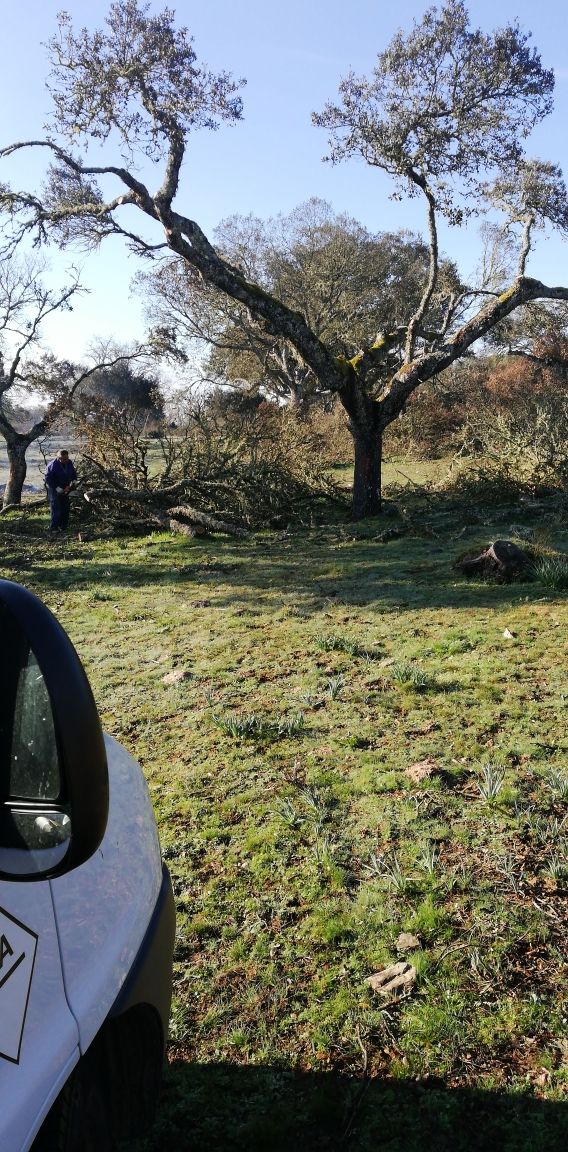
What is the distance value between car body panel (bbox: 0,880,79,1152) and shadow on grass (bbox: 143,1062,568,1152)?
113cm

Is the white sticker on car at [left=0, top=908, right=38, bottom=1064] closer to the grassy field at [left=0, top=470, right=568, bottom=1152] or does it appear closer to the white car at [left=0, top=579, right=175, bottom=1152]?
the white car at [left=0, top=579, right=175, bottom=1152]

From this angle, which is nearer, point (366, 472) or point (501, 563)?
point (501, 563)

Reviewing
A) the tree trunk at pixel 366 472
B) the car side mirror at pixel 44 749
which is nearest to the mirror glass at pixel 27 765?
the car side mirror at pixel 44 749

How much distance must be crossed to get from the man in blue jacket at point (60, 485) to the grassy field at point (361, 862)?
7165 millimetres

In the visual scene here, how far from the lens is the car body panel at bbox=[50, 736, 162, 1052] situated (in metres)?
1.40

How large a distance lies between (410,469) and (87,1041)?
19.5 meters

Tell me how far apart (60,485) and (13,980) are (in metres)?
13.3

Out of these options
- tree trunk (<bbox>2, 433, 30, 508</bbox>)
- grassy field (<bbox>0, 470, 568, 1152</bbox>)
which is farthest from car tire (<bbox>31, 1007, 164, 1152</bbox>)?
tree trunk (<bbox>2, 433, 30, 508</bbox>)

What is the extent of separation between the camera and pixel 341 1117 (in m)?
2.14

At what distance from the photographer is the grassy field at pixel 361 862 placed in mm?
2199

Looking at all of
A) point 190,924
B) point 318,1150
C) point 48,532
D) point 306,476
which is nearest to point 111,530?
point 48,532

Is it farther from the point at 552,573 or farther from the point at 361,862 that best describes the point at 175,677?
the point at 552,573

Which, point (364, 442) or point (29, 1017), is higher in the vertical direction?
point (364, 442)

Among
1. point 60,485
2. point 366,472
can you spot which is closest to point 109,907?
point 366,472
